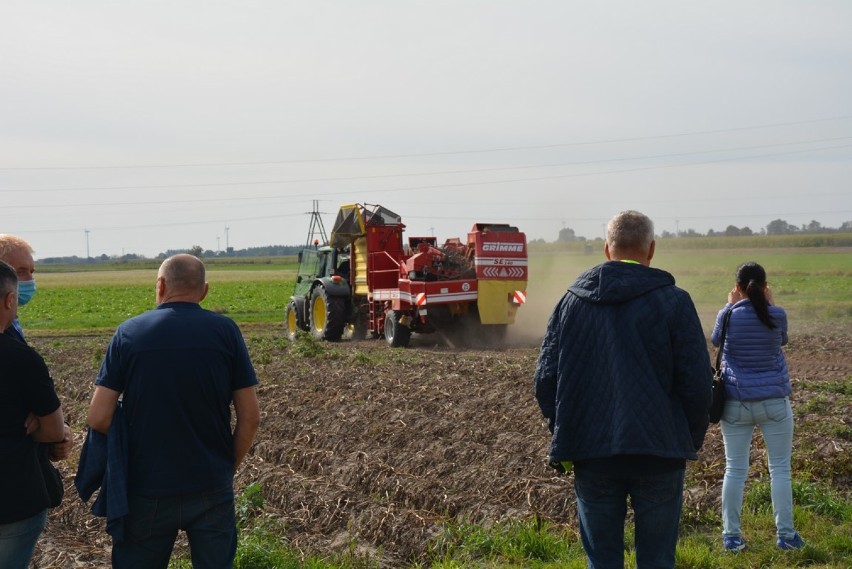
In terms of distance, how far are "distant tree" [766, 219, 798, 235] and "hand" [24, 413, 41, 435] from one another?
269 feet

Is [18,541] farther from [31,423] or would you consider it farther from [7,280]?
[7,280]

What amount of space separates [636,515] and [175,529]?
2.00 m

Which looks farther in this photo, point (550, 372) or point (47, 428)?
point (550, 372)

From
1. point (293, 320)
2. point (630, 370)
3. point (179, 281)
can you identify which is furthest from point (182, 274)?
point (293, 320)

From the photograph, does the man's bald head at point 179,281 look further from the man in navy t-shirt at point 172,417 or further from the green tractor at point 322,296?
the green tractor at point 322,296

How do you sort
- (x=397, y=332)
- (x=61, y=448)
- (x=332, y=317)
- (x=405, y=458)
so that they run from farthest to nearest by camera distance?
(x=332, y=317) < (x=397, y=332) < (x=405, y=458) < (x=61, y=448)

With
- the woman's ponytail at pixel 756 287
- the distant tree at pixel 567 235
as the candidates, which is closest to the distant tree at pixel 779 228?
the distant tree at pixel 567 235

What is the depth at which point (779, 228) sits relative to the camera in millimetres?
82188

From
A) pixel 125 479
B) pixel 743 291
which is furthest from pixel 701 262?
pixel 125 479

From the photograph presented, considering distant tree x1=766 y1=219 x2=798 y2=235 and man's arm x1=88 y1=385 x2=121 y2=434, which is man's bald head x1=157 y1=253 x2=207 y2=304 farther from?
distant tree x1=766 y1=219 x2=798 y2=235

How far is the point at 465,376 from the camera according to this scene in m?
13.2

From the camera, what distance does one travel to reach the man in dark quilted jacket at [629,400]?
3.84 meters

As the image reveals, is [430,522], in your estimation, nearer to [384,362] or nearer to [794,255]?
[384,362]

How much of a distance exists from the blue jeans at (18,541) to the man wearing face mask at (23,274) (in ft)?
0.91
